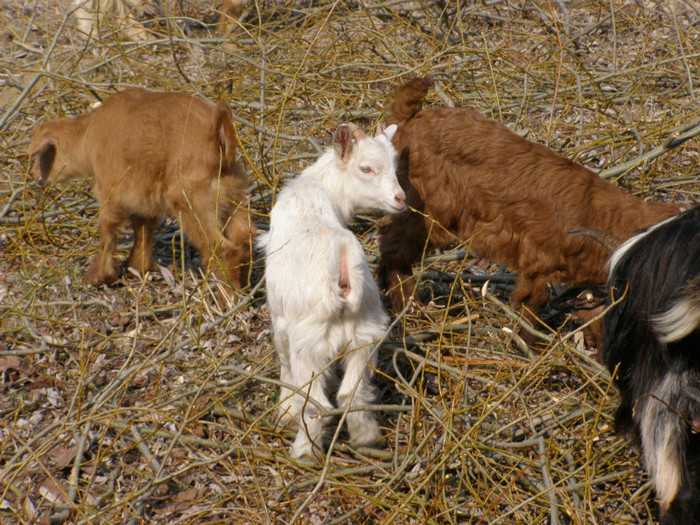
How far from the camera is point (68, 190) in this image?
6254 mm

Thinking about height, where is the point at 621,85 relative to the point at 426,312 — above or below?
above

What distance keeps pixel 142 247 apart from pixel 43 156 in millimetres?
1031

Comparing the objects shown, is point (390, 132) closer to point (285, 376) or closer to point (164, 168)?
point (164, 168)

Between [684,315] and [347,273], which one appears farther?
[347,273]

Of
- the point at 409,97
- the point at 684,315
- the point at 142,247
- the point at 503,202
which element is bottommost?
the point at 142,247

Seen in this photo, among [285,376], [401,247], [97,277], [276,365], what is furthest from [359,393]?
[97,277]

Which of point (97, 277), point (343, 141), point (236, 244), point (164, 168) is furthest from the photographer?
point (97, 277)

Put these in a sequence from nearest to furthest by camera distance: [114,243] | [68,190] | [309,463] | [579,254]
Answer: [309,463] → [579,254] → [114,243] → [68,190]

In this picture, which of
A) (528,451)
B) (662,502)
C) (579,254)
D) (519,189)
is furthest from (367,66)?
(662,502)

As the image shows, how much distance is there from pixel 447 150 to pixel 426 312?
1.10 m

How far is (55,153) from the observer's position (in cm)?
554

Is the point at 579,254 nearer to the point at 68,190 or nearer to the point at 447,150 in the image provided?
the point at 447,150

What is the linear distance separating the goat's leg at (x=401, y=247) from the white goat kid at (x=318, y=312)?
95 centimetres

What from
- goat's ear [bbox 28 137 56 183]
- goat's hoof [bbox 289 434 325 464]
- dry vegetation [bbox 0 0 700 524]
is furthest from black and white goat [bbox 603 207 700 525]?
goat's ear [bbox 28 137 56 183]
